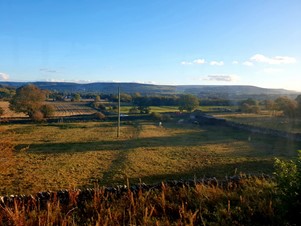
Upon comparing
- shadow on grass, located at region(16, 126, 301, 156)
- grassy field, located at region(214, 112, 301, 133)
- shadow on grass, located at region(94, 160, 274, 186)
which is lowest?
shadow on grass, located at region(16, 126, 301, 156)

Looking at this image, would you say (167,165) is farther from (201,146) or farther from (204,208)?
(204,208)

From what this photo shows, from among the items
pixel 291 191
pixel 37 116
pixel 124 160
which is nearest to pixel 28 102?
pixel 37 116

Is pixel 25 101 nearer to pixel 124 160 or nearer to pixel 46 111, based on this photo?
pixel 46 111

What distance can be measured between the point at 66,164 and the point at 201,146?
55.1 ft

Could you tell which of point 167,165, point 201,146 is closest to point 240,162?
point 167,165

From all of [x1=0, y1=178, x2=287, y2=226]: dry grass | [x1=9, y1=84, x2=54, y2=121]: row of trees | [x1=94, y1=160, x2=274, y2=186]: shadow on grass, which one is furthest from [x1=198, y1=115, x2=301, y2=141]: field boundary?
[x1=9, y1=84, x2=54, y2=121]: row of trees

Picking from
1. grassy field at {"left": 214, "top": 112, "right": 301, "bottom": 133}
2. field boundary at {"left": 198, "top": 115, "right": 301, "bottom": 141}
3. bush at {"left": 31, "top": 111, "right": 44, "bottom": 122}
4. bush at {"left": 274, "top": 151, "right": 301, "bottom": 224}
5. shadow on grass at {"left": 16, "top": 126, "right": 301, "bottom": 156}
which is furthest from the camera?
bush at {"left": 31, "top": 111, "right": 44, "bottom": 122}

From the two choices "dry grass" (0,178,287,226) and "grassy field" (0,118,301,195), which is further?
"grassy field" (0,118,301,195)

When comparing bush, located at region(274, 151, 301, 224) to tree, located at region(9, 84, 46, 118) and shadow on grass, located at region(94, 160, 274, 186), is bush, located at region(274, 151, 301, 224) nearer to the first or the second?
shadow on grass, located at region(94, 160, 274, 186)

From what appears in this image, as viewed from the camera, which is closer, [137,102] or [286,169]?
[286,169]

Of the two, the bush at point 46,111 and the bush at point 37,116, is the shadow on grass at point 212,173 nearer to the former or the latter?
the bush at point 37,116

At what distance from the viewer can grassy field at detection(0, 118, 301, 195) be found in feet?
58.1

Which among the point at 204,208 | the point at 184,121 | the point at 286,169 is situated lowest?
the point at 184,121

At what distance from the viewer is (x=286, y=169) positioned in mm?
6961
